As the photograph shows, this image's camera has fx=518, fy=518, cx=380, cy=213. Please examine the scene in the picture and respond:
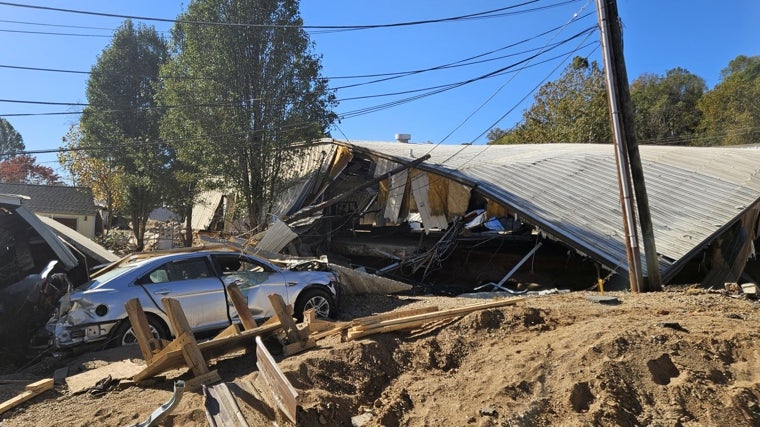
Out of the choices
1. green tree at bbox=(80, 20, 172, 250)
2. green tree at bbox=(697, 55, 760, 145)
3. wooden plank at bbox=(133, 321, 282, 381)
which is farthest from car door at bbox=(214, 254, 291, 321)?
green tree at bbox=(697, 55, 760, 145)

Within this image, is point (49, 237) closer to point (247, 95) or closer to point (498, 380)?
point (498, 380)

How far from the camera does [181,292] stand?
24.9ft

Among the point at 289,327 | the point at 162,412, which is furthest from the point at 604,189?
the point at 162,412

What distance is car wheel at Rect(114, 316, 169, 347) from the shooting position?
23.4 feet

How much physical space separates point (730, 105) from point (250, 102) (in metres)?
39.5

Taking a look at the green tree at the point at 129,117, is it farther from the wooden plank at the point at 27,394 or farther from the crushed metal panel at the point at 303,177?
the wooden plank at the point at 27,394

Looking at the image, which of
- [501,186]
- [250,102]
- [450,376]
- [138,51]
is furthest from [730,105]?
[450,376]

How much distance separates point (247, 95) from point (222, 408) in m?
15.4

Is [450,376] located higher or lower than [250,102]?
lower

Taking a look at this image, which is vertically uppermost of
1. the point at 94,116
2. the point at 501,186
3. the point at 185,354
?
the point at 94,116

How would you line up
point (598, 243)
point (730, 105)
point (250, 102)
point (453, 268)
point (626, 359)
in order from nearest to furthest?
point (626, 359), point (598, 243), point (453, 268), point (250, 102), point (730, 105)

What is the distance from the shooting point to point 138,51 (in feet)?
94.9

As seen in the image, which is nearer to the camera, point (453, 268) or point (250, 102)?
point (453, 268)

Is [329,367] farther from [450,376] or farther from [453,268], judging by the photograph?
[453,268]
